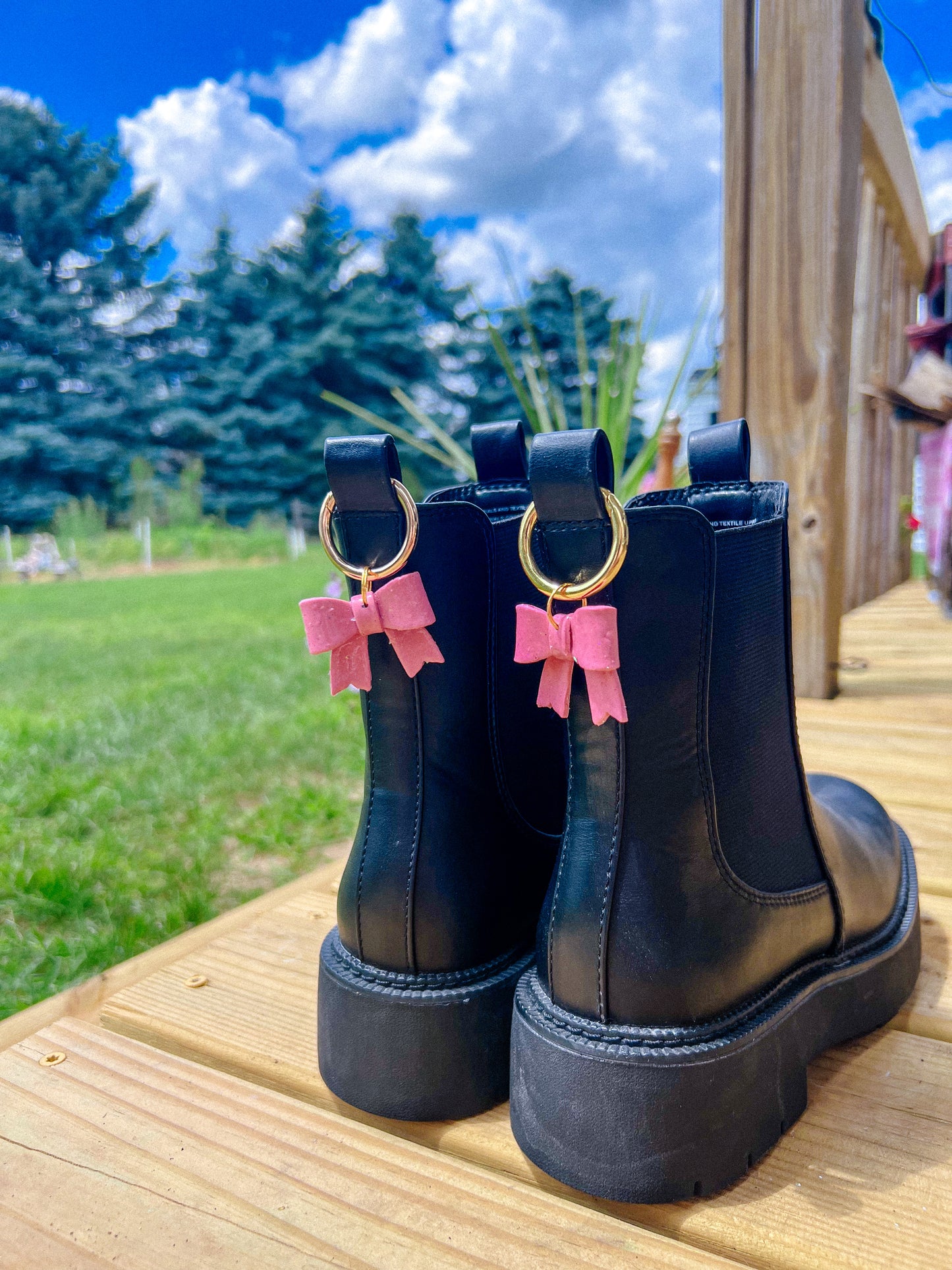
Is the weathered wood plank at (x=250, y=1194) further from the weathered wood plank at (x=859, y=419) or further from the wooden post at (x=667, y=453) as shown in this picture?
the weathered wood plank at (x=859, y=419)

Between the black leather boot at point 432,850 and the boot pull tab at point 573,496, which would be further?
the black leather boot at point 432,850

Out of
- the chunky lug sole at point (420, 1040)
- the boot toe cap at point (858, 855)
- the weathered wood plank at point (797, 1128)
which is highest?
the boot toe cap at point (858, 855)

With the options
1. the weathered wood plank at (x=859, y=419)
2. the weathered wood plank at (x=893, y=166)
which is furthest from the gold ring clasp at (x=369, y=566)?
the weathered wood plank at (x=859, y=419)

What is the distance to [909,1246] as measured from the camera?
49 cm

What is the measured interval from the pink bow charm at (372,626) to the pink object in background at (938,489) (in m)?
2.15

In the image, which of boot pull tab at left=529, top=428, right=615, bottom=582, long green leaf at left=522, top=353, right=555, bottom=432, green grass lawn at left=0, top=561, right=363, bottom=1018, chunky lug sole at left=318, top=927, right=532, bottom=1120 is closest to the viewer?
boot pull tab at left=529, top=428, right=615, bottom=582

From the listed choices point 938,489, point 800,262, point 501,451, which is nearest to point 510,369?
point 800,262

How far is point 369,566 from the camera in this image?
59 cm

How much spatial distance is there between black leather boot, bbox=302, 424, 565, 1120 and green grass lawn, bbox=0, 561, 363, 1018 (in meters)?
0.57

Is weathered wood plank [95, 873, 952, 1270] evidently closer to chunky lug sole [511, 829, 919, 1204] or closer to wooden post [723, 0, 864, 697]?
chunky lug sole [511, 829, 919, 1204]

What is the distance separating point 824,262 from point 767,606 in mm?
1414

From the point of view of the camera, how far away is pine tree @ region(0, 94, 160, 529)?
43.7 ft

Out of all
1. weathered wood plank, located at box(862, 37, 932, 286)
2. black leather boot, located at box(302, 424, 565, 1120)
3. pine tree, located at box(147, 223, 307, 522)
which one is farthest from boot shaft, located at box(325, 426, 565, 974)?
pine tree, located at box(147, 223, 307, 522)

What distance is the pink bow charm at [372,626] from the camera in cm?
58
